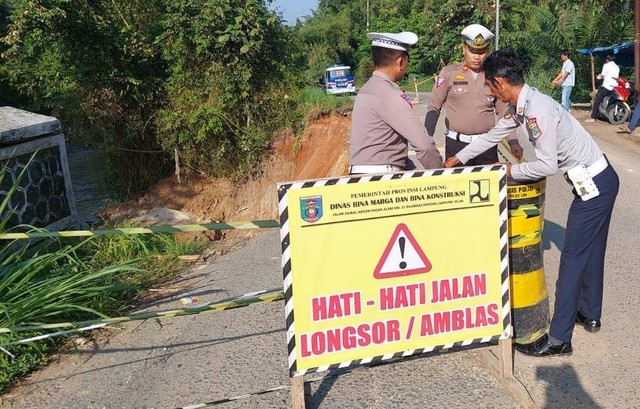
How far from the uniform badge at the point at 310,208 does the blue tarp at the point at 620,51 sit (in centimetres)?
1706

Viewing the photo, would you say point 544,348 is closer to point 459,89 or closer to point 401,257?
point 401,257

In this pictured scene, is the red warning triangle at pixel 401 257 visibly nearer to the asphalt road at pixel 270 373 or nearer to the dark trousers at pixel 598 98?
the asphalt road at pixel 270 373

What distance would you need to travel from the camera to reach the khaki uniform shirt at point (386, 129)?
3.95 meters

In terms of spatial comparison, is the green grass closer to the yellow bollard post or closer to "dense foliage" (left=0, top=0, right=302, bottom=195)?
the yellow bollard post

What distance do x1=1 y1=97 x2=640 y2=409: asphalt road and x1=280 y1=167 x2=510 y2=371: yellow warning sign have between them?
35 cm

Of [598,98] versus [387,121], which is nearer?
[387,121]

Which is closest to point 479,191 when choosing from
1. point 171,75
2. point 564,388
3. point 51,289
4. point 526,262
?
point 526,262

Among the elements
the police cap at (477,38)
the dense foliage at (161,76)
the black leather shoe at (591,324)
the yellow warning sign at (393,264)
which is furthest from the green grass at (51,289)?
the dense foliage at (161,76)

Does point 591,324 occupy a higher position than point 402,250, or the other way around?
point 402,250

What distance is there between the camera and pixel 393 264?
11.6ft

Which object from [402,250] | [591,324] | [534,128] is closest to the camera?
[402,250]

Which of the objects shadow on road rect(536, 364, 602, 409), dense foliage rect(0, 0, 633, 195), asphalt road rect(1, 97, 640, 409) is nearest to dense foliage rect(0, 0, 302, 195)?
dense foliage rect(0, 0, 633, 195)

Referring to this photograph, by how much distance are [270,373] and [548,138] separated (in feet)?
7.57

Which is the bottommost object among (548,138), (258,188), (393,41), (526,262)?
(258,188)
